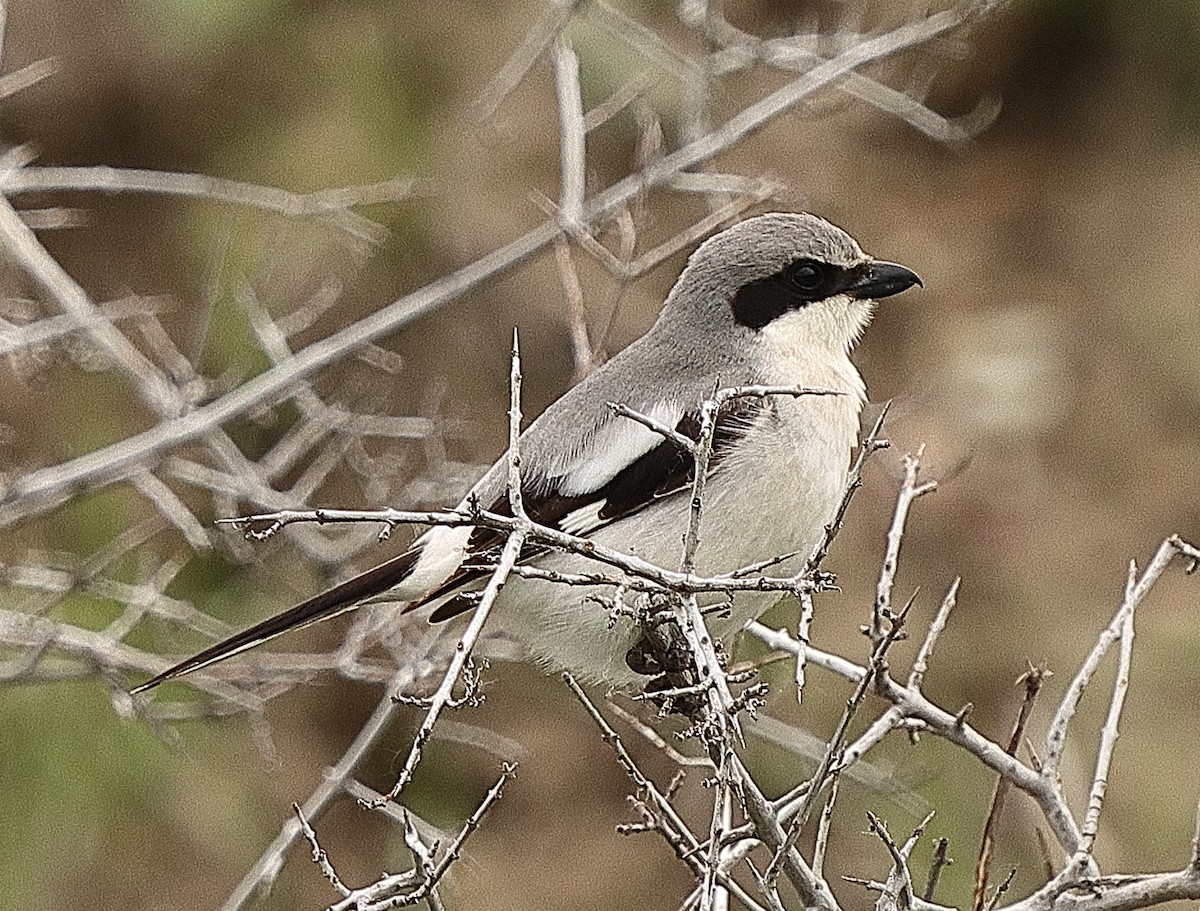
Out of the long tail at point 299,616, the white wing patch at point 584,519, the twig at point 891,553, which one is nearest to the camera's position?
the twig at point 891,553

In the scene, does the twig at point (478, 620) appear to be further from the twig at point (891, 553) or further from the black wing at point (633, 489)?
the black wing at point (633, 489)

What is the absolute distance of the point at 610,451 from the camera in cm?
339

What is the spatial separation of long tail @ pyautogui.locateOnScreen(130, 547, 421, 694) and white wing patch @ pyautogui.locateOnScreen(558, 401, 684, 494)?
15.8 inches

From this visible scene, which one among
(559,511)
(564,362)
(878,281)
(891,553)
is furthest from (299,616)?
(564,362)

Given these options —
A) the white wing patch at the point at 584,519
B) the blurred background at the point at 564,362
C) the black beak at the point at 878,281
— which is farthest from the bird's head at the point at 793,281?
the blurred background at the point at 564,362

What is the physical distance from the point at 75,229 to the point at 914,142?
13.8ft

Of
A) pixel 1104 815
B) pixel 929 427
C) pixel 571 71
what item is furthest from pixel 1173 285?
pixel 571 71

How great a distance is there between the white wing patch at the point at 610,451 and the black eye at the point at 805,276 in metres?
0.43

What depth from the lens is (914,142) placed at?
8406 mm

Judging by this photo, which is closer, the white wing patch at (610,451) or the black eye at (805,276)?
the white wing patch at (610,451)

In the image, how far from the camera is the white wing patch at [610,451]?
3.38m

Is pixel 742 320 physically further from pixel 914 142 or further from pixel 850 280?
pixel 914 142

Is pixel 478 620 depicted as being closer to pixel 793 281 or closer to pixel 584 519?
pixel 584 519

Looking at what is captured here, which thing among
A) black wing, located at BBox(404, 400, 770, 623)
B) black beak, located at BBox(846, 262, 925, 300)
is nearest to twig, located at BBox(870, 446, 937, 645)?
black wing, located at BBox(404, 400, 770, 623)
